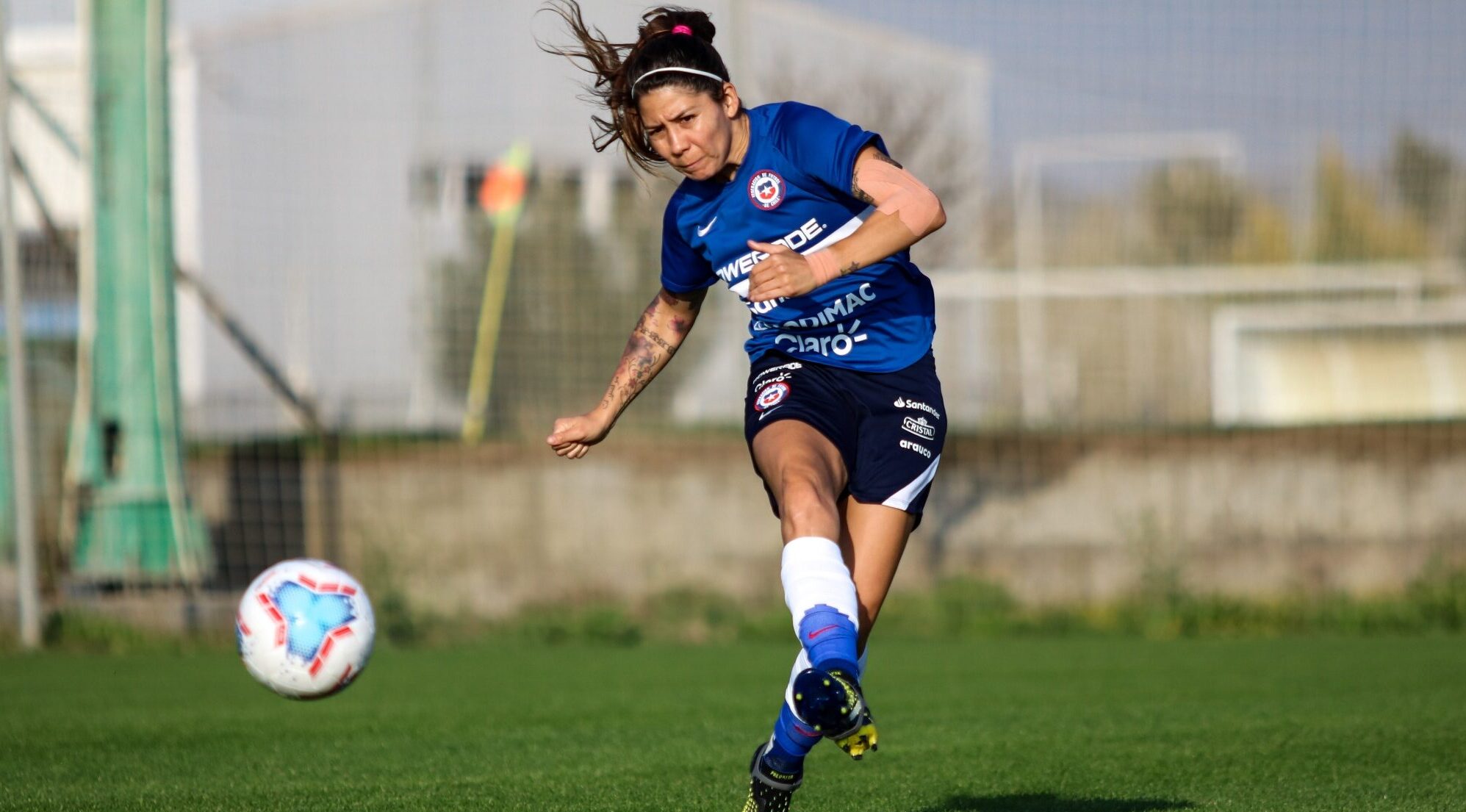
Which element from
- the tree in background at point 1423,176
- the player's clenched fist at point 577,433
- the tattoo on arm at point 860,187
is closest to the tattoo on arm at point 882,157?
the tattoo on arm at point 860,187

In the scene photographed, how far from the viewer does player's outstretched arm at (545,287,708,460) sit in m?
4.84

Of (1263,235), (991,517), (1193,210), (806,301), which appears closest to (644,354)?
(806,301)

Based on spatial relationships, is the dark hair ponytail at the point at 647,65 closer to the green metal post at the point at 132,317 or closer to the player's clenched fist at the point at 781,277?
the player's clenched fist at the point at 781,277

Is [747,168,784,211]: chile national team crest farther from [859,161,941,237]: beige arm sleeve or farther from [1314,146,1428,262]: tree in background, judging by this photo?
[1314,146,1428,262]: tree in background

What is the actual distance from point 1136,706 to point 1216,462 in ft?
17.6

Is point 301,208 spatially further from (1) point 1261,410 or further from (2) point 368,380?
(1) point 1261,410

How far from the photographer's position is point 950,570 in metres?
12.2

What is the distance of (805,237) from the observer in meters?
4.36

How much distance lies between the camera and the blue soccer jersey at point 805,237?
169 inches

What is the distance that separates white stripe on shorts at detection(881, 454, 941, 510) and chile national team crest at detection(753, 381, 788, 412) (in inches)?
15.5

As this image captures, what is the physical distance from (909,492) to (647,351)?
Result: 103 centimetres

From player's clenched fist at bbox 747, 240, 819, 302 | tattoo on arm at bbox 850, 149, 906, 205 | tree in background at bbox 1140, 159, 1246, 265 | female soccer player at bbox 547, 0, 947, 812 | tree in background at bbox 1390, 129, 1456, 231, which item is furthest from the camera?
tree in background at bbox 1140, 159, 1246, 265

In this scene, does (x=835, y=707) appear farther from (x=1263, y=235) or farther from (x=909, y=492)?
(x=1263, y=235)

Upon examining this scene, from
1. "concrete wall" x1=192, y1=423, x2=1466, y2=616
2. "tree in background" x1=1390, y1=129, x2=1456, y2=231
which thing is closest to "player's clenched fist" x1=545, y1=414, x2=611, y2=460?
"concrete wall" x1=192, y1=423, x2=1466, y2=616
